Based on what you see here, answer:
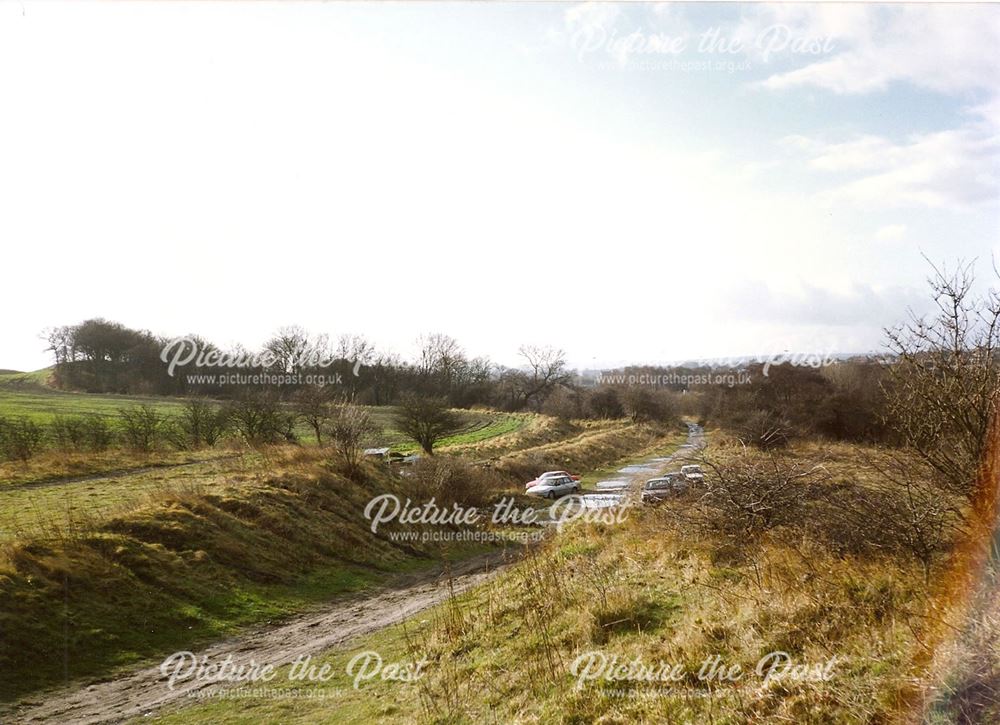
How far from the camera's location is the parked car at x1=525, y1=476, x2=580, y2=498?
1250 inches

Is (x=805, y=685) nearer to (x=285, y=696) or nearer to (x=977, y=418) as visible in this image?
(x=977, y=418)

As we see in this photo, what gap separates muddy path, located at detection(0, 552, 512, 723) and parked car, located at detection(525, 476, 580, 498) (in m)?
11.7

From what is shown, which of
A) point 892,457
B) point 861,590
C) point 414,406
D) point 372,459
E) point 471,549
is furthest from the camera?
point 414,406

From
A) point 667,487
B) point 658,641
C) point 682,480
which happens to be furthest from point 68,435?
point 658,641

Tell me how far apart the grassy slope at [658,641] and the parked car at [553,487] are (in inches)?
758

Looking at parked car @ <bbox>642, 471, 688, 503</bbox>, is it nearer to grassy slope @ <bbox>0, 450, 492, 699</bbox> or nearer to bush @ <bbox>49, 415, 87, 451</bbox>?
grassy slope @ <bbox>0, 450, 492, 699</bbox>

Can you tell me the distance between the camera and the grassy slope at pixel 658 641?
5586 mm

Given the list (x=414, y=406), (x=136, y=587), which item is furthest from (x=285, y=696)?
(x=414, y=406)

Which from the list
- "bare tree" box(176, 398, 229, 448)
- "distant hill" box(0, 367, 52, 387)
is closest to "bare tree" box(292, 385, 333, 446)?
"bare tree" box(176, 398, 229, 448)

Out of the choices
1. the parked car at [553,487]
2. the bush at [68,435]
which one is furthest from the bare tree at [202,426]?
the parked car at [553,487]

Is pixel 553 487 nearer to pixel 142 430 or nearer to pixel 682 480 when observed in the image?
pixel 682 480

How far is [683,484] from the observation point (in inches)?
546

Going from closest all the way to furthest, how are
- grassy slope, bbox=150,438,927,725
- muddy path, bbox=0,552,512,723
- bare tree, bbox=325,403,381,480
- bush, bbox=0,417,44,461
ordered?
grassy slope, bbox=150,438,927,725
muddy path, bbox=0,552,512,723
bush, bbox=0,417,44,461
bare tree, bbox=325,403,381,480

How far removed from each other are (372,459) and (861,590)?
2325 cm
